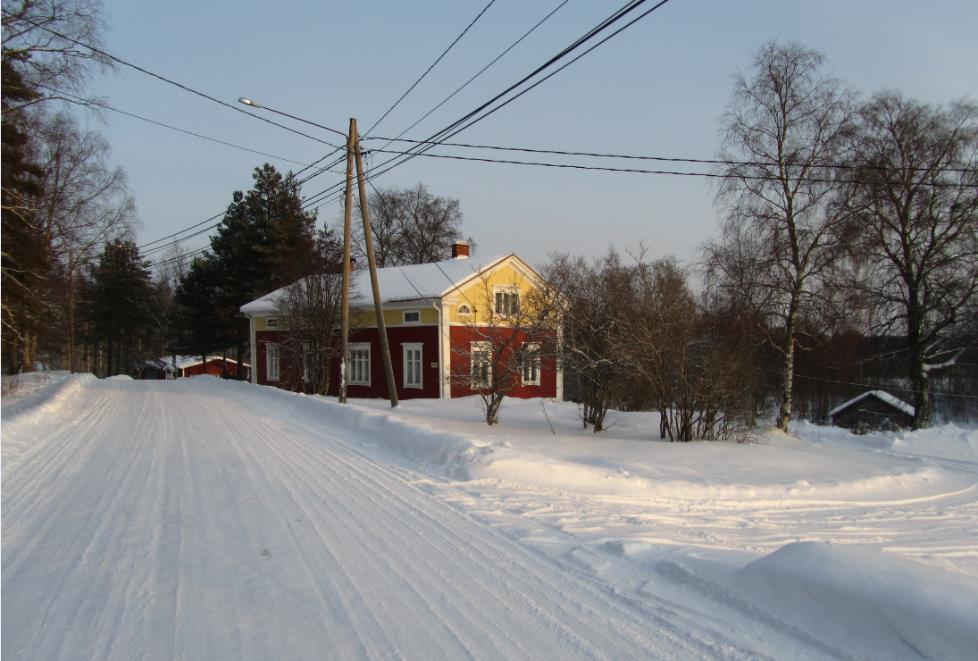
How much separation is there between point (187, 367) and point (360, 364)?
46552 mm

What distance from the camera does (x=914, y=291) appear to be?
25.0 metres

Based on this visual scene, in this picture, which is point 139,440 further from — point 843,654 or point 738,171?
point 738,171

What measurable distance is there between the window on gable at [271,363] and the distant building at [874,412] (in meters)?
27.7

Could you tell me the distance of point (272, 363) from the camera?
34312 millimetres

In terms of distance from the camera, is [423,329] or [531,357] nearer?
[531,357]

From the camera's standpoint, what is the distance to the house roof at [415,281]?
86.5ft

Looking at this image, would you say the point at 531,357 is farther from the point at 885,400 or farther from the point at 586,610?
the point at 885,400

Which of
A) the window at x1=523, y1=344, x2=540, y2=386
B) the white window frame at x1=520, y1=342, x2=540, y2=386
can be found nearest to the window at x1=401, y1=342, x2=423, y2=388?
the window at x1=523, y1=344, x2=540, y2=386

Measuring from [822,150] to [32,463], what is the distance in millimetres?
22667

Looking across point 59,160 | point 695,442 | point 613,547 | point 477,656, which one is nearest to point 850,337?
point 695,442

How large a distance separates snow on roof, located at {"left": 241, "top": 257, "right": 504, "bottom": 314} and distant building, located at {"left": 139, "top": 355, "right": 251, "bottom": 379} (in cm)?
3324

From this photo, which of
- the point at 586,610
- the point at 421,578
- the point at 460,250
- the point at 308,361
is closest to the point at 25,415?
the point at 421,578

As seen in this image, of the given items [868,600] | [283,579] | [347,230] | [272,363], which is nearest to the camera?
[868,600]

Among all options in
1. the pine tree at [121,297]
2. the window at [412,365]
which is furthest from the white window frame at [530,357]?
the pine tree at [121,297]
